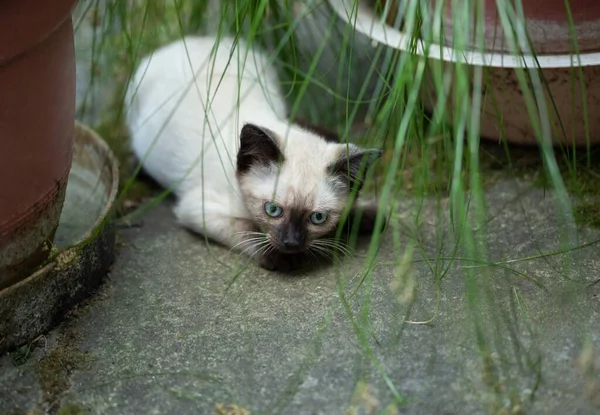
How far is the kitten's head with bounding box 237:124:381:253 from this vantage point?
6.66 ft

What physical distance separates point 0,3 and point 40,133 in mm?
293

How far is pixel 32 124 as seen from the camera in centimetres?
160

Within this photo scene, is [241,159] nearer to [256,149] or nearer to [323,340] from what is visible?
[256,149]

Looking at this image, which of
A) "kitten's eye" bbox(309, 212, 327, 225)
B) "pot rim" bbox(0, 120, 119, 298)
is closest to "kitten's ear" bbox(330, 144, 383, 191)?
"kitten's eye" bbox(309, 212, 327, 225)

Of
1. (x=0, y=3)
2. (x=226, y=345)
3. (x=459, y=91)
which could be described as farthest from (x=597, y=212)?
(x=0, y=3)

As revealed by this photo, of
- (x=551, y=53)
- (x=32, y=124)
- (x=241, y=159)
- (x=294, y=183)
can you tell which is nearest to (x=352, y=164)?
(x=294, y=183)

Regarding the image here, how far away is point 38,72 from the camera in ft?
5.18

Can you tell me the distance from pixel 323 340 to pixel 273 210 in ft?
1.49

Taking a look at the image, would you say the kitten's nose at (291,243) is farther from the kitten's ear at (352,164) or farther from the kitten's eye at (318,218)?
the kitten's ear at (352,164)

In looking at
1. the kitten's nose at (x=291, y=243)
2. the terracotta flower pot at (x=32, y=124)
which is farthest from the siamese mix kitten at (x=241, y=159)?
the terracotta flower pot at (x=32, y=124)

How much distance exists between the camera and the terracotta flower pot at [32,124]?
1.50m

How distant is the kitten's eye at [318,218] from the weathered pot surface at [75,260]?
0.52 meters

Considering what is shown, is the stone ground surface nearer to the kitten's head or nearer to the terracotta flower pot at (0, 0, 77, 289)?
the kitten's head

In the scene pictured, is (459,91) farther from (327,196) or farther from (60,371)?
(60,371)
